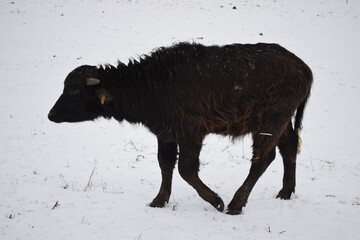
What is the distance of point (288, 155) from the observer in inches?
226

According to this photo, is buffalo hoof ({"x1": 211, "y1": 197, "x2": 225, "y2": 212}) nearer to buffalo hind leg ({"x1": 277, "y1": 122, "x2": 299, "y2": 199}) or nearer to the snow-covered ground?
the snow-covered ground

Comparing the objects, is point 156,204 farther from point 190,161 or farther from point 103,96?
point 103,96

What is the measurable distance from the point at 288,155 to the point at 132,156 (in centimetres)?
393

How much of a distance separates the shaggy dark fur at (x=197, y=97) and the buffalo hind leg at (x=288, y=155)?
55cm

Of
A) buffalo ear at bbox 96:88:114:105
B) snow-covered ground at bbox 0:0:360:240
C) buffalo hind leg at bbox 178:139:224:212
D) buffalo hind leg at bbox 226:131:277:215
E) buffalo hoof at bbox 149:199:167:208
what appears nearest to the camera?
snow-covered ground at bbox 0:0:360:240

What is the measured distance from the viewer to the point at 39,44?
61.3 feet

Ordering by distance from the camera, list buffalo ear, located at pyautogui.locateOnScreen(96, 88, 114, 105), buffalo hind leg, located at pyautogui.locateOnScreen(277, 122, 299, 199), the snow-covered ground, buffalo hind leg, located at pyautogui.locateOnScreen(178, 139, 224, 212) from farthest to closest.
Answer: buffalo hind leg, located at pyautogui.locateOnScreen(277, 122, 299, 199), buffalo ear, located at pyautogui.locateOnScreen(96, 88, 114, 105), buffalo hind leg, located at pyautogui.locateOnScreen(178, 139, 224, 212), the snow-covered ground

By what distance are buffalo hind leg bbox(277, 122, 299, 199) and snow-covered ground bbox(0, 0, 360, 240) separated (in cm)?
23

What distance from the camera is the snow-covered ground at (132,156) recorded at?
180 inches

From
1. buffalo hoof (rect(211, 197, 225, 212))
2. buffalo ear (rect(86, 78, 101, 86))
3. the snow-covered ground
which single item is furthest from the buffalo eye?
buffalo hoof (rect(211, 197, 225, 212))

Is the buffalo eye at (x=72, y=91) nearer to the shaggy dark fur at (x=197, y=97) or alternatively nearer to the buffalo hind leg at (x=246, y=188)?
the shaggy dark fur at (x=197, y=97)

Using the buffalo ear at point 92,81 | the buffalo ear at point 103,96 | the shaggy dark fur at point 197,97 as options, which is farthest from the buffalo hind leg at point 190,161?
the buffalo ear at point 92,81

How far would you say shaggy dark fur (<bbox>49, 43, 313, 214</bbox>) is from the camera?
4773 millimetres

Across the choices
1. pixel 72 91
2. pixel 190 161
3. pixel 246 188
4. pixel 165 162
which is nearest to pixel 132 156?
pixel 165 162
